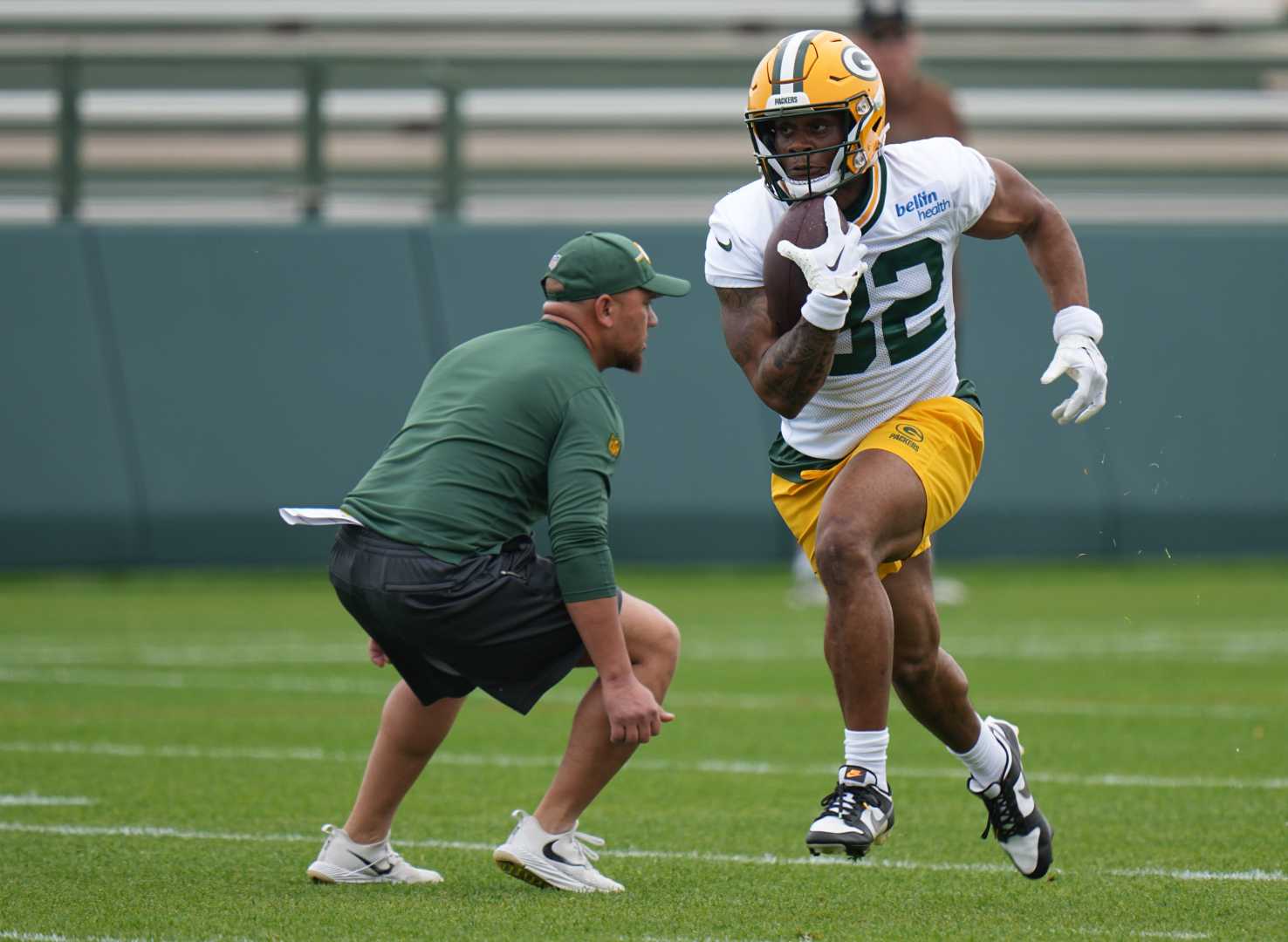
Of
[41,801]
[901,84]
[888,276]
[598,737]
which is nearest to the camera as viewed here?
[598,737]

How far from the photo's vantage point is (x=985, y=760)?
206 inches

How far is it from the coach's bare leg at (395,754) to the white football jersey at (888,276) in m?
1.20

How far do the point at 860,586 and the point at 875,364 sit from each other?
0.69 m

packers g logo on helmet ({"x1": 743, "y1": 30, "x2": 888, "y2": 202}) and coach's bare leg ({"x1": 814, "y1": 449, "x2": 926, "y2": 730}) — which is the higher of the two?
packers g logo on helmet ({"x1": 743, "y1": 30, "x2": 888, "y2": 202})

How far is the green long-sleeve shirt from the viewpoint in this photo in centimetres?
478

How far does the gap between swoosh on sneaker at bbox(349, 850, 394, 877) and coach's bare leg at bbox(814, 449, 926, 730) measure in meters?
1.18

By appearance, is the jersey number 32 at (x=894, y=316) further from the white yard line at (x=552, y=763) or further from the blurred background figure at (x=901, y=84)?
the blurred background figure at (x=901, y=84)

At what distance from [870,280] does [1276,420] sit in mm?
9365

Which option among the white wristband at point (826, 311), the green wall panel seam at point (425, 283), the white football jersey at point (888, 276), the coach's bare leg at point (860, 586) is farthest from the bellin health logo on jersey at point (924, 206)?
the green wall panel seam at point (425, 283)

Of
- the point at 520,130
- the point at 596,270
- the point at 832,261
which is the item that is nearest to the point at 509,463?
the point at 596,270

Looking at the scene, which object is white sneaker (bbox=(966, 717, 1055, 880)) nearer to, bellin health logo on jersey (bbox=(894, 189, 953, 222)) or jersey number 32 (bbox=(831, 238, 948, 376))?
jersey number 32 (bbox=(831, 238, 948, 376))

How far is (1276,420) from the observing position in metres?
13.9

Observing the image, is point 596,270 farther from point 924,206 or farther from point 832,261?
point 924,206

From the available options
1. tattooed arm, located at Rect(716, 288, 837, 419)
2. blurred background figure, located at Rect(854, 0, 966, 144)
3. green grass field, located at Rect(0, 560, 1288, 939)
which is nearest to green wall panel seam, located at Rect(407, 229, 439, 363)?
green grass field, located at Rect(0, 560, 1288, 939)
